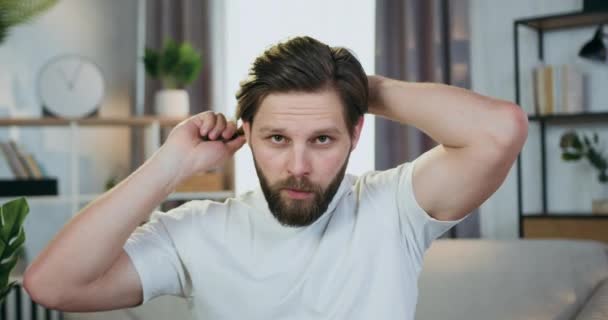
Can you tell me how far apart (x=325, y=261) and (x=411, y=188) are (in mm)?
193

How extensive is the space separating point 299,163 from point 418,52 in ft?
9.61

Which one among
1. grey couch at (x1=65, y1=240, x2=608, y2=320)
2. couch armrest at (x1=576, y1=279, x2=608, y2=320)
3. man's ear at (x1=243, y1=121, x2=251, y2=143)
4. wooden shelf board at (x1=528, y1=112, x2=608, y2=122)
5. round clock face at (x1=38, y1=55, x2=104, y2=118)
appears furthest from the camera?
round clock face at (x1=38, y1=55, x2=104, y2=118)

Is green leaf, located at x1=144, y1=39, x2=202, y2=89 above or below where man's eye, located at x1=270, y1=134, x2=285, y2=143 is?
above

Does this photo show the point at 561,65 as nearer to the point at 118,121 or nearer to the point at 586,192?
the point at 586,192

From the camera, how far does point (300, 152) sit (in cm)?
136

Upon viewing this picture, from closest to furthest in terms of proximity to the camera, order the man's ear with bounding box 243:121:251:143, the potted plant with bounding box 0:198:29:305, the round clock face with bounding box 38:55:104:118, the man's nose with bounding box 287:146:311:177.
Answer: the man's nose with bounding box 287:146:311:177 → the man's ear with bounding box 243:121:251:143 → the potted plant with bounding box 0:198:29:305 → the round clock face with bounding box 38:55:104:118

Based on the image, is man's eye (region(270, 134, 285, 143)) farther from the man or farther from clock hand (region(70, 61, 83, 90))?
clock hand (region(70, 61, 83, 90))

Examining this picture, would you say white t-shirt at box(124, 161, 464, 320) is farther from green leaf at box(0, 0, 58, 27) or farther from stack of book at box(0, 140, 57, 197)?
stack of book at box(0, 140, 57, 197)

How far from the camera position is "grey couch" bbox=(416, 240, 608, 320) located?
1.85m

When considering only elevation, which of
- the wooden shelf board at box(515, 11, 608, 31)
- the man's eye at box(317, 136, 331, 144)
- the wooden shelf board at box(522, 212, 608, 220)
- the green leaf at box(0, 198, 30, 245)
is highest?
the wooden shelf board at box(515, 11, 608, 31)

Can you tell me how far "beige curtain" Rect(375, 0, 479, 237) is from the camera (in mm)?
4059

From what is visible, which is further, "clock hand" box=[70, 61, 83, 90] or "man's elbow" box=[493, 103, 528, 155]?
"clock hand" box=[70, 61, 83, 90]

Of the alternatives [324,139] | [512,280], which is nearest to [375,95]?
[324,139]

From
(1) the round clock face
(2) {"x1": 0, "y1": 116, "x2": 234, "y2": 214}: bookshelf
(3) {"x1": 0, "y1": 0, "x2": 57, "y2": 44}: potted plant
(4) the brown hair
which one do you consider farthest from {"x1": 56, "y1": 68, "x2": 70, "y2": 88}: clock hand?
(4) the brown hair
